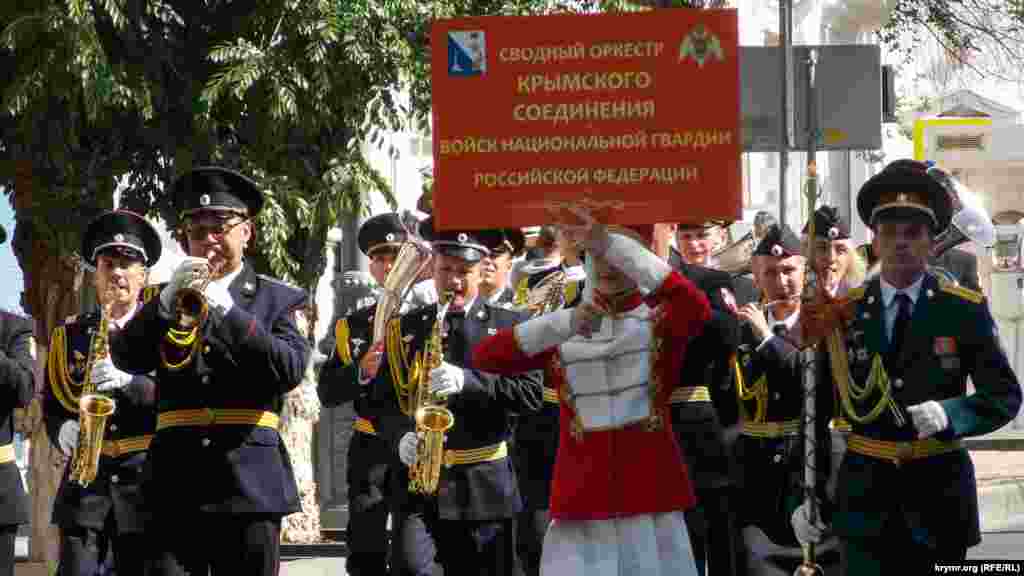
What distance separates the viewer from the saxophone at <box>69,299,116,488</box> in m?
10.8

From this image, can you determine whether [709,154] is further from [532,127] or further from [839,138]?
[839,138]

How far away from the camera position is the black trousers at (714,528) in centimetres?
984

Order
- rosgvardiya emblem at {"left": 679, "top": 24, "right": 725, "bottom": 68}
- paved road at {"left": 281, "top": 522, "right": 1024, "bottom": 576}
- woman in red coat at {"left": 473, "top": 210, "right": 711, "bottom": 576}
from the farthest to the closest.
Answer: paved road at {"left": 281, "top": 522, "right": 1024, "bottom": 576} < woman in red coat at {"left": 473, "top": 210, "right": 711, "bottom": 576} < rosgvardiya emblem at {"left": 679, "top": 24, "right": 725, "bottom": 68}

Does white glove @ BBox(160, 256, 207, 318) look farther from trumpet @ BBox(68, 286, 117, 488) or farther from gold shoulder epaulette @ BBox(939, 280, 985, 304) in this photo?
gold shoulder epaulette @ BBox(939, 280, 985, 304)

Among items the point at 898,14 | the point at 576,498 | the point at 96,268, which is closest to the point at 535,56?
the point at 576,498

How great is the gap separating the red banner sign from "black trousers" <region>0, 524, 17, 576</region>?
3.92 metres

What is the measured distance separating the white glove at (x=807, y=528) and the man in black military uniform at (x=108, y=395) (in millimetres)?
3584

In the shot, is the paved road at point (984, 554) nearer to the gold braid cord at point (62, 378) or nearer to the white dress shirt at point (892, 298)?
the gold braid cord at point (62, 378)

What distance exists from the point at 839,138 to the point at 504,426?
7.12 ft

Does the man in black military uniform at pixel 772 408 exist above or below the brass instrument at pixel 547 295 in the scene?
below

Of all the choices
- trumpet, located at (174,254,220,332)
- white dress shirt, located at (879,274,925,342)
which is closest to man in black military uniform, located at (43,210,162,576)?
trumpet, located at (174,254,220,332)

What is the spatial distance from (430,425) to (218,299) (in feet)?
4.76

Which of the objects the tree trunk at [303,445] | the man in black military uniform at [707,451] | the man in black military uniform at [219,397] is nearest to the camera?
the man in black military uniform at [219,397]

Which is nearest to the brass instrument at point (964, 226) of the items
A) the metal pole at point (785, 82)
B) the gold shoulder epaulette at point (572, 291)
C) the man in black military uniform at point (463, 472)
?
the metal pole at point (785, 82)
